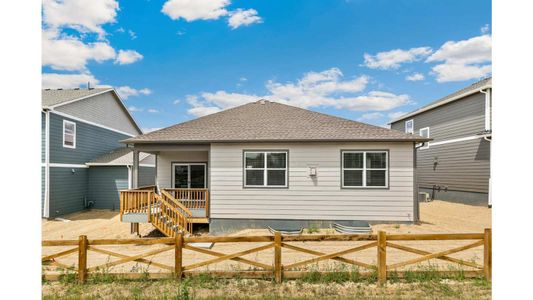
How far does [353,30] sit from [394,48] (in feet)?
8.00

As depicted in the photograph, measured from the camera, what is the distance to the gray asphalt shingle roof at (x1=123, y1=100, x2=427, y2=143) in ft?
28.5

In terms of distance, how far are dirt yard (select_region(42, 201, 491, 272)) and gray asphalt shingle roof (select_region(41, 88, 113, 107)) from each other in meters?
5.74

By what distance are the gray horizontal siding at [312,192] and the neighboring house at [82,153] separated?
24.3 feet

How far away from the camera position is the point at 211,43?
28.5 ft

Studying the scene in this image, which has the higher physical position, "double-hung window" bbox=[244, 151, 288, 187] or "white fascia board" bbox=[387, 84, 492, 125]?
"white fascia board" bbox=[387, 84, 492, 125]

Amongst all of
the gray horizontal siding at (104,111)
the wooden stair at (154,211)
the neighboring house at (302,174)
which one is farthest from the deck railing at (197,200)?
the gray horizontal siding at (104,111)

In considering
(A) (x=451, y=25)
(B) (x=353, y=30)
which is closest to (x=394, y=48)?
(B) (x=353, y=30)

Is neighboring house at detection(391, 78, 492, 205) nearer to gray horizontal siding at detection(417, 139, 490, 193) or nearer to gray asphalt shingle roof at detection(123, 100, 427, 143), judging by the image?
gray horizontal siding at detection(417, 139, 490, 193)

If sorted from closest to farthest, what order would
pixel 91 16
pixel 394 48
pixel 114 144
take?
1. pixel 91 16
2. pixel 394 48
3. pixel 114 144

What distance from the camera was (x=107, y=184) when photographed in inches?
538

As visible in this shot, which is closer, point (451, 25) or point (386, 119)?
point (451, 25)

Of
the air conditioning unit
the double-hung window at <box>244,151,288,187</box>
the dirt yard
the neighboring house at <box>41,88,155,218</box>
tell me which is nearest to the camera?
the dirt yard

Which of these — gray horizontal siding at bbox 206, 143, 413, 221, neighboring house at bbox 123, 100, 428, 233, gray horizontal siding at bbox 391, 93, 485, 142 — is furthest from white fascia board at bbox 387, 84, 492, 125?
gray horizontal siding at bbox 206, 143, 413, 221
